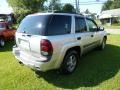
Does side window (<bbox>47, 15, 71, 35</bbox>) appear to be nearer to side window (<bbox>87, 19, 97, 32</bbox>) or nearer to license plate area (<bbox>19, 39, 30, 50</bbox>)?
license plate area (<bbox>19, 39, 30, 50</bbox>)

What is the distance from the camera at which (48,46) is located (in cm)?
611

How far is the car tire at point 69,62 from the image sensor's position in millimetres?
6899

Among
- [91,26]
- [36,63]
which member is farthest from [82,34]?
[36,63]

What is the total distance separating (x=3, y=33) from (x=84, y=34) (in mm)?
6894

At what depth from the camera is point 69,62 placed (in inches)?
282

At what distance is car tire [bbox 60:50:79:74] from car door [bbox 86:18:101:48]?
153 centimetres

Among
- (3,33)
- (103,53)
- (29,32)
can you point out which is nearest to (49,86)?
(29,32)

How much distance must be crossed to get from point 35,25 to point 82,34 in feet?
6.08

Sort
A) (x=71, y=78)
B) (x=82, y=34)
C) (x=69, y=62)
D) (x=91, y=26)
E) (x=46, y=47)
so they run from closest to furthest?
1. (x=46, y=47)
2. (x=71, y=78)
3. (x=69, y=62)
4. (x=82, y=34)
5. (x=91, y=26)

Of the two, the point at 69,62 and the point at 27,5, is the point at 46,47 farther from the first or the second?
the point at 27,5

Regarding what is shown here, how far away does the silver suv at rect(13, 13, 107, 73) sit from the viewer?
6203 millimetres

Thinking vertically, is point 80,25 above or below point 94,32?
above

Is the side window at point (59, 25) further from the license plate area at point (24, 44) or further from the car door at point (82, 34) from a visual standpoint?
the license plate area at point (24, 44)

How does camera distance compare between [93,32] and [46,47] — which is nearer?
[46,47]
